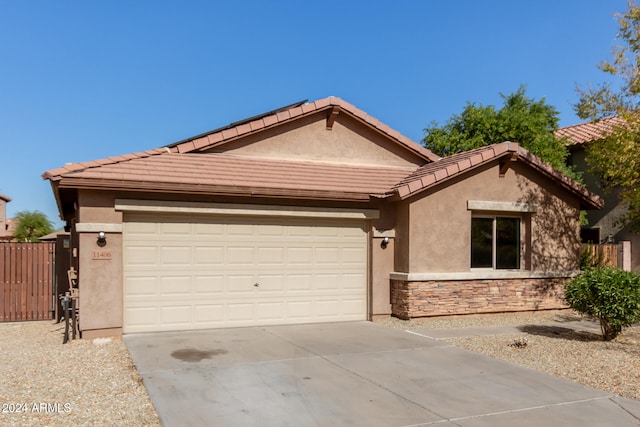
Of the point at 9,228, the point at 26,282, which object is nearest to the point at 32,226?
the point at 9,228

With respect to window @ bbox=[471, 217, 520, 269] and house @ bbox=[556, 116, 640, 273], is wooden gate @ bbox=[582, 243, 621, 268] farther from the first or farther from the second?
window @ bbox=[471, 217, 520, 269]

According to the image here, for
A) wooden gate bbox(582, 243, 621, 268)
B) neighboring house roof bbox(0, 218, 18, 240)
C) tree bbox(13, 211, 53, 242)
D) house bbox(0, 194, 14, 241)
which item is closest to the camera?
wooden gate bbox(582, 243, 621, 268)

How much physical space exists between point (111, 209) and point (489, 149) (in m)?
8.70

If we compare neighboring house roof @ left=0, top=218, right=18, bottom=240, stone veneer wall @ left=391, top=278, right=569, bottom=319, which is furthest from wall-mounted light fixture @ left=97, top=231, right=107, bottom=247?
neighboring house roof @ left=0, top=218, right=18, bottom=240

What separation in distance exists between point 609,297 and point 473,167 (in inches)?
169

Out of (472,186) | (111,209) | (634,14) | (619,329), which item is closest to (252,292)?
(111,209)

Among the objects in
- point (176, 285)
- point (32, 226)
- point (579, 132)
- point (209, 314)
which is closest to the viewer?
point (176, 285)

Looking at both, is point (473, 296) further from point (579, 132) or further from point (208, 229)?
point (579, 132)

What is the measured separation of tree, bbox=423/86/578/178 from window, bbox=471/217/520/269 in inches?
306

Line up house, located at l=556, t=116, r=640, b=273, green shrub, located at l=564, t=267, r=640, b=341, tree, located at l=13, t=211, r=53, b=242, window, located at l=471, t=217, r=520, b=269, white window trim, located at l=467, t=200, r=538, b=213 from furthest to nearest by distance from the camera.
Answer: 1. tree, located at l=13, t=211, r=53, b=242
2. house, located at l=556, t=116, r=640, b=273
3. window, located at l=471, t=217, r=520, b=269
4. white window trim, located at l=467, t=200, r=538, b=213
5. green shrub, located at l=564, t=267, r=640, b=341

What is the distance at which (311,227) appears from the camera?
40.5 feet

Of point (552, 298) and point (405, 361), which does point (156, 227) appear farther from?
point (552, 298)

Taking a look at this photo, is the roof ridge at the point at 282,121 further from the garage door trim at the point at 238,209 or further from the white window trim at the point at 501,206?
the white window trim at the point at 501,206

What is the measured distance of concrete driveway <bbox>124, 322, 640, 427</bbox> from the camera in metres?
5.97
